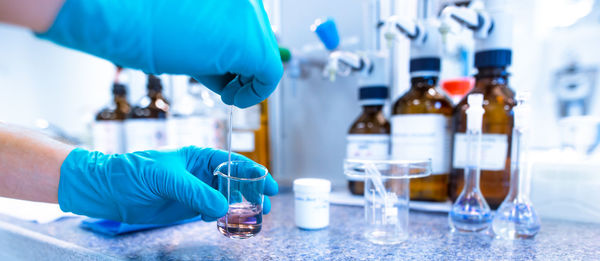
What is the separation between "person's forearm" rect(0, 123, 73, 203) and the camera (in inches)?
22.2

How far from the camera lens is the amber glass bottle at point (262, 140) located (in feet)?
3.81

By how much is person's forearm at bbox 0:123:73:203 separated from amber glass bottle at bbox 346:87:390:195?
668mm

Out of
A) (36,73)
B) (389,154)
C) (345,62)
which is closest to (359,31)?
(345,62)

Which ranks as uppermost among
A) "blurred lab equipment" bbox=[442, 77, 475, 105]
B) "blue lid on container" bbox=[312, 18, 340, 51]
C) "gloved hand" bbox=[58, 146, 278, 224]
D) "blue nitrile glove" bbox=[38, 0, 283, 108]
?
"blue lid on container" bbox=[312, 18, 340, 51]

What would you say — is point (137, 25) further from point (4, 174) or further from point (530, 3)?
point (530, 3)

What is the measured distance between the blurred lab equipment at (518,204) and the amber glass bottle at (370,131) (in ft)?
0.98

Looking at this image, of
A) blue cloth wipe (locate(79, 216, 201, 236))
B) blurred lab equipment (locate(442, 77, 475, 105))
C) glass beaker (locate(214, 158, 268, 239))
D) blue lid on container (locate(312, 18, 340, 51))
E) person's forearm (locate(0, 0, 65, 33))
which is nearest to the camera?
person's forearm (locate(0, 0, 65, 33))

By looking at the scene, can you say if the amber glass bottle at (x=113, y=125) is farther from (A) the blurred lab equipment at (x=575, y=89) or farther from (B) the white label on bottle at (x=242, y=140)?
(A) the blurred lab equipment at (x=575, y=89)

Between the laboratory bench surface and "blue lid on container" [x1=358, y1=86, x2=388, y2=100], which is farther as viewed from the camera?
"blue lid on container" [x1=358, y1=86, x2=388, y2=100]

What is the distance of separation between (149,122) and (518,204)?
114cm

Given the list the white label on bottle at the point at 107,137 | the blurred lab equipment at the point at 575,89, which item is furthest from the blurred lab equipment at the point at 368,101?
the white label on bottle at the point at 107,137

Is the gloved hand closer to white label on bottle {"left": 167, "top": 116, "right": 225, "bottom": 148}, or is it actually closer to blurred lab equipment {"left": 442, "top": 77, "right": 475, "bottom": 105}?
white label on bottle {"left": 167, "top": 116, "right": 225, "bottom": 148}

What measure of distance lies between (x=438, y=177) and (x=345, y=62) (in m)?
0.39

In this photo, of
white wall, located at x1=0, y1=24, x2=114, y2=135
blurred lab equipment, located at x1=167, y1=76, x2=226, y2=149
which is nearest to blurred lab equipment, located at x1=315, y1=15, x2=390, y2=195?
blurred lab equipment, located at x1=167, y1=76, x2=226, y2=149
